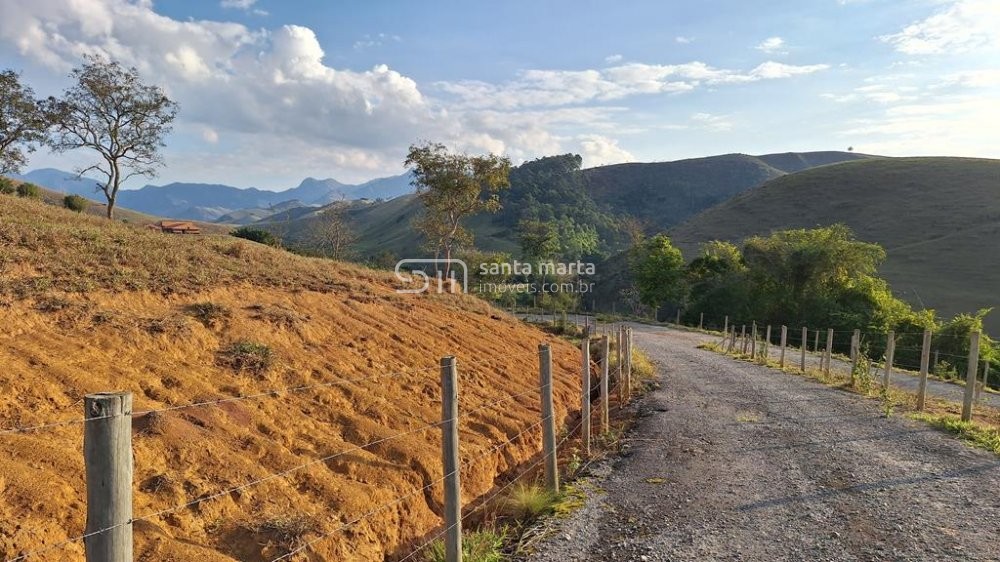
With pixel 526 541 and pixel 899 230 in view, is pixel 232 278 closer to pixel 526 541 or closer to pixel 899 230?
pixel 526 541

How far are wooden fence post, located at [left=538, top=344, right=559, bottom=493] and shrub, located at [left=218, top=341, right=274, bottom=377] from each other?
3415 millimetres

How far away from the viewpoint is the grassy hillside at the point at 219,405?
4.12 m

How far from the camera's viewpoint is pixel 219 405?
5660 mm

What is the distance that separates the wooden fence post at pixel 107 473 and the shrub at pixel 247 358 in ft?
15.1

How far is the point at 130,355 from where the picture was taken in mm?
5969

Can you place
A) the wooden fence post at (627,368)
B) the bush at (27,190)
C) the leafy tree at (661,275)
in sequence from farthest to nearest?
the leafy tree at (661,275) < the bush at (27,190) < the wooden fence post at (627,368)

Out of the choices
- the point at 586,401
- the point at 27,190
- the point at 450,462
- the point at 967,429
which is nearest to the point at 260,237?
the point at 27,190

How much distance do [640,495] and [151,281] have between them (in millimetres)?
7416

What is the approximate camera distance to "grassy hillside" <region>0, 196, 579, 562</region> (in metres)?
4.12

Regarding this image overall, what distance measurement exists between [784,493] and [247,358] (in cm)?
624

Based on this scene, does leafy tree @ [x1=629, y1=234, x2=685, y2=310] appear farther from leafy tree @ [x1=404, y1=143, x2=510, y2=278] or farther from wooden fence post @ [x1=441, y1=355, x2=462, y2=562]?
wooden fence post @ [x1=441, y1=355, x2=462, y2=562]

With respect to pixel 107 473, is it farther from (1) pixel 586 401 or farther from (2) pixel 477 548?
(1) pixel 586 401

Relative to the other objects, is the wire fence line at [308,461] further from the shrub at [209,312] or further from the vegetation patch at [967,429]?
the vegetation patch at [967,429]

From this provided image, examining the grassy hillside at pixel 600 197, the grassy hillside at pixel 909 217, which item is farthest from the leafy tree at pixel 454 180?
the grassy hillside at pixel 600 197
